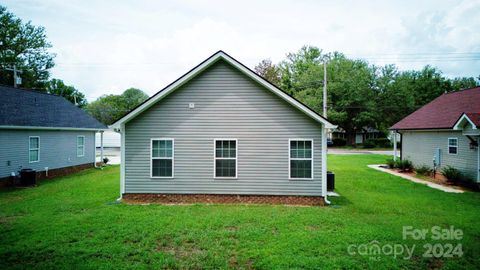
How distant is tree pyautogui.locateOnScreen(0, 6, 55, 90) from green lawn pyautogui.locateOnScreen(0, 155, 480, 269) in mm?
35108

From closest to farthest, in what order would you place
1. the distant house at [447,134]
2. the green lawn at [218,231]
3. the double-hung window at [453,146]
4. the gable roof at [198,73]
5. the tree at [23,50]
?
the green lawn at [218,231] < the gable roof at [198,73] < the distant house at [447,134] < the double-hung window at [453,146] < the tree at [23,50]

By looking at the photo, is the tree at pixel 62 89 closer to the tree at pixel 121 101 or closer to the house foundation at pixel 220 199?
the tree at pixel 121 101

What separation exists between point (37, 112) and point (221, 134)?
1390cm

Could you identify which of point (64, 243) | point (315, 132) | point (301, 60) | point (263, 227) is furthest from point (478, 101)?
point (301, 60)

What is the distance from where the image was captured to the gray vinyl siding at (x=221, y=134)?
34.9 ft

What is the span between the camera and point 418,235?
726 centimetres

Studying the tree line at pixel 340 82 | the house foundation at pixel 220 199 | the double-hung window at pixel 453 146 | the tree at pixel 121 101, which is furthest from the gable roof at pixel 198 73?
the tree at pixel 121 101

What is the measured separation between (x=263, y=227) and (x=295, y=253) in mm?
1803

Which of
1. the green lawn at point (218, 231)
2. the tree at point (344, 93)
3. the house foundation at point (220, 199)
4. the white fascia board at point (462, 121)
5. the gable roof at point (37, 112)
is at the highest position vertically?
the tree at point (344, 93)

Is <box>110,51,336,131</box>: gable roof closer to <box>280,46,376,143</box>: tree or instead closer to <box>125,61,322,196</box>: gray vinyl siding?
<box>125,61,322,196</box>: gray vinyl siding

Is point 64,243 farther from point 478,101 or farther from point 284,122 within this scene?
point 478,101

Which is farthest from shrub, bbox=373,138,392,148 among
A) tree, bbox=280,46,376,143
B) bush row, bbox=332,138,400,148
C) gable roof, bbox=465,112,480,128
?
gable roof, bbox=465,112,480,128

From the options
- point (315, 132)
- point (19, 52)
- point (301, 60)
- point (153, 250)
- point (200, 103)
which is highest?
point (301, 60)

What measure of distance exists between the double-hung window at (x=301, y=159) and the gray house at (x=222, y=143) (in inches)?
1.5
